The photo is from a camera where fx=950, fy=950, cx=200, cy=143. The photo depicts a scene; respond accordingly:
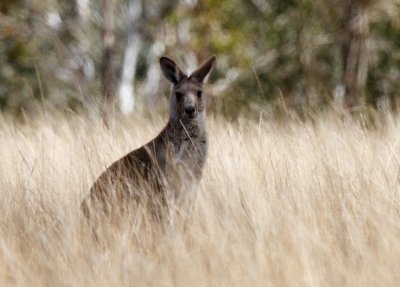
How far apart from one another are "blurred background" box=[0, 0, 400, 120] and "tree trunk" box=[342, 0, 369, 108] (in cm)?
2

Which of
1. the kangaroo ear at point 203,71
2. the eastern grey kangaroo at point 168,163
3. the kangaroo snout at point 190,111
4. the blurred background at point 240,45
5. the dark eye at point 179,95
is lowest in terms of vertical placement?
the eastern grey kangaroo at point 168,163

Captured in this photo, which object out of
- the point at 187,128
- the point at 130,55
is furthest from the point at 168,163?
the point at 130,55

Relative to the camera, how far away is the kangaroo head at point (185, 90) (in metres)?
6.00

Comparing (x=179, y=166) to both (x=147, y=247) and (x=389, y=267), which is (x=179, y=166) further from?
(x=389, y=267)

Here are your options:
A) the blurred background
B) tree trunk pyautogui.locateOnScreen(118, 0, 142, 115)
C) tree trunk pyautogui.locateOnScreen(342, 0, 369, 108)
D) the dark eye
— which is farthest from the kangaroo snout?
tree trunk pyautogui.locateOnScreen(118, 0, 142, 115)

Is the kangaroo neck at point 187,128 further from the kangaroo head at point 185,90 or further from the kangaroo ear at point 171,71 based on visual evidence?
the kangaroo ear at point 171,71

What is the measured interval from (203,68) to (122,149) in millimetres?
932

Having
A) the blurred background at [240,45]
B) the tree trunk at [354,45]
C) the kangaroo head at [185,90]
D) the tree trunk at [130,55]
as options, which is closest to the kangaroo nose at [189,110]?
the kangaroo head at [185,90]

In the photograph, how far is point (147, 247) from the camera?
4402 millimetres

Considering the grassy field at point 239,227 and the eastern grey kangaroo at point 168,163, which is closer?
the grassy field at point 239,227

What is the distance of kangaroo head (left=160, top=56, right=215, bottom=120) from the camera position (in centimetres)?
600

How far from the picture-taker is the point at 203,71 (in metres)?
6.25

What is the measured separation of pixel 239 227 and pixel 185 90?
1758 mm

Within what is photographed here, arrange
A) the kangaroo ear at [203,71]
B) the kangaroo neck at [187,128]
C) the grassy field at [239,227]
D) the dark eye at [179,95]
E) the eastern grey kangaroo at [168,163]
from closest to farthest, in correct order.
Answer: the grassy field at [239,227] < the eastern grey kangaroo at [168,163] < the kangaroo neck at [187,128] < the dark eye at [179,95] < the kangaroo ear at [203,71]
